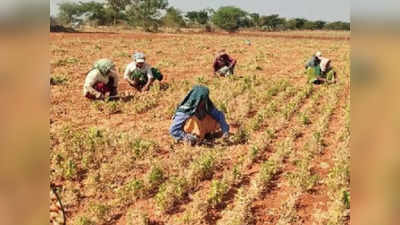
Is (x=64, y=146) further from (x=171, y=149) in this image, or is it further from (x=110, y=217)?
(x=110, y=217)

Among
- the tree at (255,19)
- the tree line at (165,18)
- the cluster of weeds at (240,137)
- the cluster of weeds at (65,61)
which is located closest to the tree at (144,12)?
the tree line at (165,18)

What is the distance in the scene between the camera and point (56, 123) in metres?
6.49

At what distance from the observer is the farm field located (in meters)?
4.07

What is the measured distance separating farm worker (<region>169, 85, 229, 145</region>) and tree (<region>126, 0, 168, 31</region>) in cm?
3976

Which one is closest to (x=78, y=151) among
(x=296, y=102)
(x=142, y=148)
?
(x=142, y=148)

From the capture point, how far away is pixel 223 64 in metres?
10.8

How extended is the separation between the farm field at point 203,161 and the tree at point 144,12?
37611 mm

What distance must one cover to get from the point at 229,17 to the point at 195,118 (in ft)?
175

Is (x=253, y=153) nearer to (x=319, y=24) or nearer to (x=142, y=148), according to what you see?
(x=142, y=148)

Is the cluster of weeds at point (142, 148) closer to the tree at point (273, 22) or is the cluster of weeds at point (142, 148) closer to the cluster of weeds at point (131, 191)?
the cluster of weeds at point (131, 191)

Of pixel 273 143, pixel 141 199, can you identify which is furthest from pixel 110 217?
pixel 273 143

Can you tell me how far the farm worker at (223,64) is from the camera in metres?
10.6
